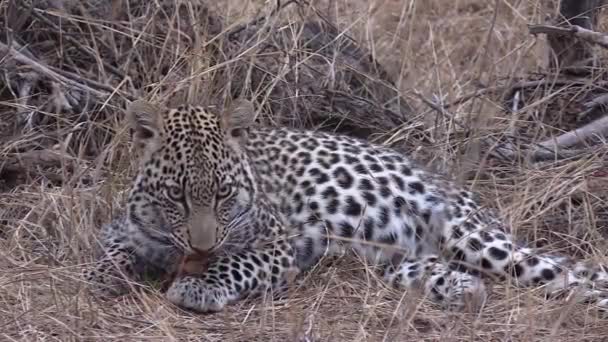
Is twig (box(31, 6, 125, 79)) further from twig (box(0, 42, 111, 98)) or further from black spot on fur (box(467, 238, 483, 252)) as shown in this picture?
black spot on fur (box(467, 238, 483, 252))

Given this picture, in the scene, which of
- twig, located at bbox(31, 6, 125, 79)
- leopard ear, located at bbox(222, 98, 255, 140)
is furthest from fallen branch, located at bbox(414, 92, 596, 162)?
twig, located at bbox(31, 6, 125, 79)

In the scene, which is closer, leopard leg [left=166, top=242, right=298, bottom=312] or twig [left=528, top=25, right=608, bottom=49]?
leopard leg [left=166, top=242, right=298, bottom=312]

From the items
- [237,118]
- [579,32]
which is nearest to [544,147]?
[579,32]

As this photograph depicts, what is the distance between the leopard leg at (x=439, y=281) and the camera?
5.39 meters

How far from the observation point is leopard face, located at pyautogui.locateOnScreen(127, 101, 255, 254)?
5363mm

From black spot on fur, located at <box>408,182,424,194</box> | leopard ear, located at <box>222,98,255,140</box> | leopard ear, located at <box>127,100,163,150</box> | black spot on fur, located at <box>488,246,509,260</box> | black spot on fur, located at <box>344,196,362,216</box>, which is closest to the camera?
leopard ear, located at <box>127,100,163,150</box>

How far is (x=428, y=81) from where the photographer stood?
25.9ft

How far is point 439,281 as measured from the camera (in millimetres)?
5621

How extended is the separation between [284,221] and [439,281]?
0.80 metres

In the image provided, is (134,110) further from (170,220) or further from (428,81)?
(428,81)

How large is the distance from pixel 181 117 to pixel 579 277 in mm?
1856

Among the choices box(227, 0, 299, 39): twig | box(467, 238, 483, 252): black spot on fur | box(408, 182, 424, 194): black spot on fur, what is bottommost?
box(467, 238, 483, 252): black spot on fur

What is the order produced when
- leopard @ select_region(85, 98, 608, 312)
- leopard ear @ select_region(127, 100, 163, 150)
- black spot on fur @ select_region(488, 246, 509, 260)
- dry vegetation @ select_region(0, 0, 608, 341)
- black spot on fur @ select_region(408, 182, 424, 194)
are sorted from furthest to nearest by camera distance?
black spot on fur @ select_region(408, 182, 424, 194)
black spot on fur @ select_region(488, 246, 509, 260)
leopard ear @ select_region(127, 100, 163, 150)
leopard @ select_region(85, 98, 608, 312)
dry vegetation @ select_region(0, 0, 608, 341)

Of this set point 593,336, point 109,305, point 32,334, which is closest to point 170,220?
point 109,305
